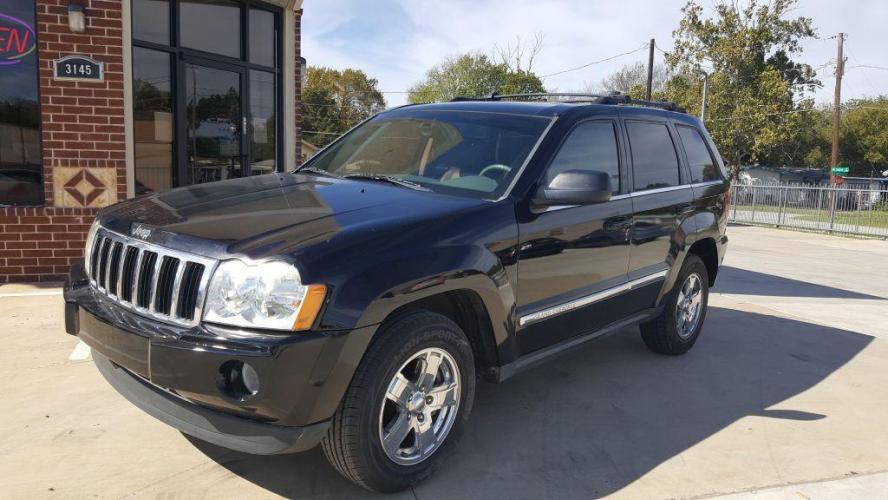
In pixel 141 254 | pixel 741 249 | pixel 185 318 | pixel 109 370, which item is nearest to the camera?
pixel 185 318

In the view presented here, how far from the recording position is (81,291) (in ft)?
10.9

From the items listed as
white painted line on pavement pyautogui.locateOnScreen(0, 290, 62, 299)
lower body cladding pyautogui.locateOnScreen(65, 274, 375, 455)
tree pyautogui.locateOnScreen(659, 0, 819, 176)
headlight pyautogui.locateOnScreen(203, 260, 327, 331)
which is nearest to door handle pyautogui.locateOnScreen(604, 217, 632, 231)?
lower body cladding pyautogui.locateOnScreen(65, 274, 375, 455)

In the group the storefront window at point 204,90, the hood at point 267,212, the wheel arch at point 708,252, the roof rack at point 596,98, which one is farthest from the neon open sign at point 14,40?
the wheel arch at point 708,252

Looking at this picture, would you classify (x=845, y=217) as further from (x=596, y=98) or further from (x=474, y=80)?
(x=474, y=80)

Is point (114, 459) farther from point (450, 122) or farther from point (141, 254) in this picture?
point (450, 122)

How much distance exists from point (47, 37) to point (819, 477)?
7.51m

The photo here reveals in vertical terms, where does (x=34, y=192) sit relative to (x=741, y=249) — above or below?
above

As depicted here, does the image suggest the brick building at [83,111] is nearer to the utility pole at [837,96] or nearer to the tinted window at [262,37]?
the tinted window at [262,37]

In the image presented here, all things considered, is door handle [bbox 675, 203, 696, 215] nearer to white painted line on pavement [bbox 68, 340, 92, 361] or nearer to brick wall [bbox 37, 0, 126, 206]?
white painted line on pavement [bbox 68, 340, 92, 361]

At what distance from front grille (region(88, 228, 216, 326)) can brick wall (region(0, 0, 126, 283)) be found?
4281 mm

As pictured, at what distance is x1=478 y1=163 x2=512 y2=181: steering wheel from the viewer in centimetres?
369

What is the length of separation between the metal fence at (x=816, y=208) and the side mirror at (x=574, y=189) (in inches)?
584

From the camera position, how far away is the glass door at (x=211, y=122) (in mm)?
8133

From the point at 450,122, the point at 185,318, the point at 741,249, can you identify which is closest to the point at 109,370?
the point at 185,318
